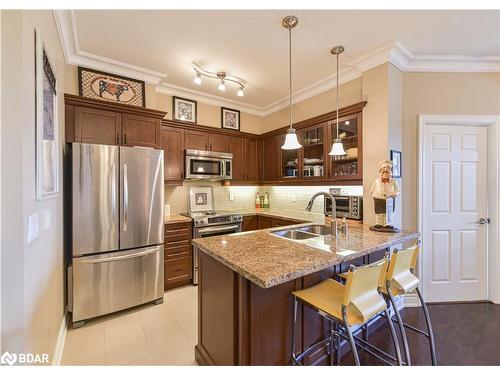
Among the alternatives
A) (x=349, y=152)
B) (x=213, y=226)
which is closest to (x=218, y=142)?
(x=213, y=226)

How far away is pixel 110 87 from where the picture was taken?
2.82 m

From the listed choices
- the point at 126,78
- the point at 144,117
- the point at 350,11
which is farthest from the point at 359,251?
the point at 126,78

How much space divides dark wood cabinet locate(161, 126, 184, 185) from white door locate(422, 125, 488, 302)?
3195 millimetres

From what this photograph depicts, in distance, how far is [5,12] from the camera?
1.06 meters

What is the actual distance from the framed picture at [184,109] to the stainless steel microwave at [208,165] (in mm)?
573

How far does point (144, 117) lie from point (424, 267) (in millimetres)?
3831

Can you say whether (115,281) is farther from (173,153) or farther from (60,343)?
(173,153)

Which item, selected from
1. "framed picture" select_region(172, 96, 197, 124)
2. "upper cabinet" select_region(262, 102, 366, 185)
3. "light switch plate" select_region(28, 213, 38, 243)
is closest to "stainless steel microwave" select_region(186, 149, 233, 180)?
"framed picture" select_region(172, 96, 197, 124)

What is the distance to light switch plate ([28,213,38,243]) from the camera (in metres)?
1.17

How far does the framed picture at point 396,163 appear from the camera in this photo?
8.16ft

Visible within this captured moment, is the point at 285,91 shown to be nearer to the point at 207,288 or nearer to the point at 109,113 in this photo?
the point at 109,113

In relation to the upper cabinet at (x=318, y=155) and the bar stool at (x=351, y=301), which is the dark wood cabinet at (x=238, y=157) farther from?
the bar stool at (x=351, y=301)

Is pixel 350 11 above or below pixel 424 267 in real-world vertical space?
above

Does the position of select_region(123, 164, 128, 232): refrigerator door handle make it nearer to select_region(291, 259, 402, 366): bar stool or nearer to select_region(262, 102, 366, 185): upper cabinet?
select_region(291, 259, 402, 366): bar stool
